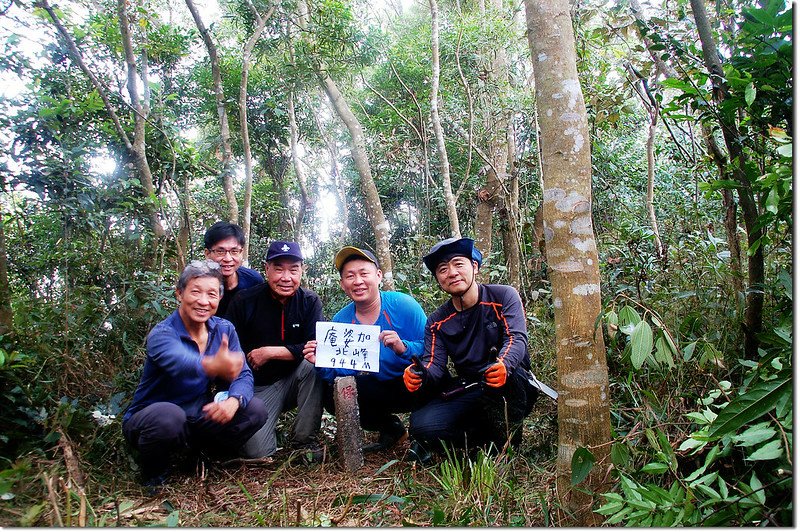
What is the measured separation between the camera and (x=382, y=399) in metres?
3.52

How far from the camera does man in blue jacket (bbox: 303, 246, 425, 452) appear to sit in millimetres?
3426

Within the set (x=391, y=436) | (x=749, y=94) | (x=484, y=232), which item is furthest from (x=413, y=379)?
(x=484, y=232)

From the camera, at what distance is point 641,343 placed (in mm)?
1866

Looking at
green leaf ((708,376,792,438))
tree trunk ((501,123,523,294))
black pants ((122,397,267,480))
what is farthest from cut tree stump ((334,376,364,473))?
tree trunk ((501,123,523,294))

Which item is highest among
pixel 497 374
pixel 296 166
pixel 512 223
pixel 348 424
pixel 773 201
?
pixel 296 166

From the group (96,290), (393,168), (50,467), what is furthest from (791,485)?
(393,168)

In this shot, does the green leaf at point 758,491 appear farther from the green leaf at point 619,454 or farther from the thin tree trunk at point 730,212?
the thin tree trunk at point 730,212

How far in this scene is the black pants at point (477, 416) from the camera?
2984 mm

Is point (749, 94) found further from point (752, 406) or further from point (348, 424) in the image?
point (348, 424)

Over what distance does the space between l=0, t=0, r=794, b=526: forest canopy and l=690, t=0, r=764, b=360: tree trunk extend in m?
0.01

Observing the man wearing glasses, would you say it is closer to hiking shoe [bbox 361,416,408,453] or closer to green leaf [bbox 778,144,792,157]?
hiking shoe [bbox 361,416,408,453]

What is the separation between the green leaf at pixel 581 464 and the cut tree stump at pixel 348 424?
64.8 inches

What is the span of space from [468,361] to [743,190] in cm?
172

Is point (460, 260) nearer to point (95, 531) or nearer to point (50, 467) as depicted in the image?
point (95, 531)
